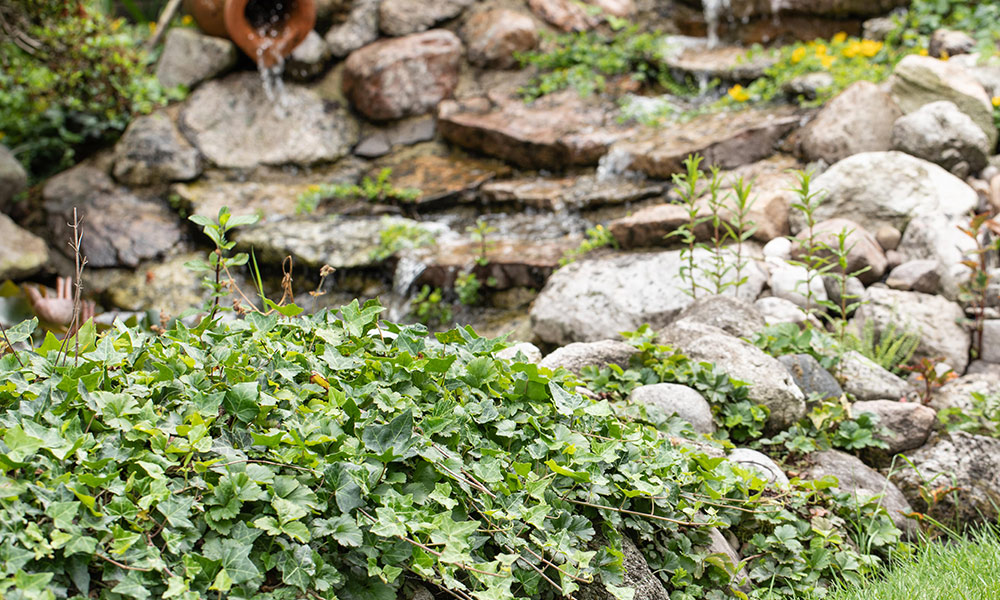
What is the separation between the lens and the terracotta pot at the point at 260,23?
7.14 meters

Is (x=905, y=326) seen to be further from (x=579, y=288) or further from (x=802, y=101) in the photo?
(x=802, y=101)

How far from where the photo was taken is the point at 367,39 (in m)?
7.85

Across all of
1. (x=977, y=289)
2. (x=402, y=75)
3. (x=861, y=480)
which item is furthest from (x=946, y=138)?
(x=402, y=75)

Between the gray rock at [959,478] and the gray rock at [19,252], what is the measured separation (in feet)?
19.0

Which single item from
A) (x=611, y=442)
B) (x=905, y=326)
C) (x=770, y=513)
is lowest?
(x=905, y=326)

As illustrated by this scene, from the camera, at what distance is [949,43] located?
246 inches

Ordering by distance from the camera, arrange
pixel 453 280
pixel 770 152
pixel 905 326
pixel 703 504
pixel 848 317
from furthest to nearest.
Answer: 1. pixel 770 152
2. pixel 453 280
3. pixel 848 317
4. pixel 905 326
5. pixel 703 504

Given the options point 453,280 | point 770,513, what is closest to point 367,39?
point 453,280

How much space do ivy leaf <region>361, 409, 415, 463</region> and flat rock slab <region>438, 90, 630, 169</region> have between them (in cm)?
499

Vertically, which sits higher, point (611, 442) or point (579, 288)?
point (611, 442)

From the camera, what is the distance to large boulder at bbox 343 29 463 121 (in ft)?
24.2

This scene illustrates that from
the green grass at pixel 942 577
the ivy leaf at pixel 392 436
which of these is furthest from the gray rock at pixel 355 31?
the green grass at pixel 942 577

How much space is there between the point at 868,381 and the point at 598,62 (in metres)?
5.11

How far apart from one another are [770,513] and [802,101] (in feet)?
15.9
